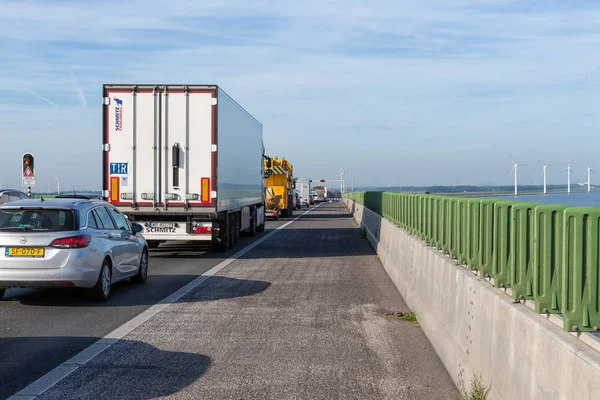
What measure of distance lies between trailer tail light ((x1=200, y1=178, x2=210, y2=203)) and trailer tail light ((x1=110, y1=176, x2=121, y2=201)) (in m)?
1.98

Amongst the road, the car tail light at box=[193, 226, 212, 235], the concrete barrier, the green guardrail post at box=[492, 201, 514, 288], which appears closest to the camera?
the concrete barrier

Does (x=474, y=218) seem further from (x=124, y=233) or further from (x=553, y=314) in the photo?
(x=124, y=233)

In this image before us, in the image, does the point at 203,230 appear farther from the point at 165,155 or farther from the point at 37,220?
the point at 37,220

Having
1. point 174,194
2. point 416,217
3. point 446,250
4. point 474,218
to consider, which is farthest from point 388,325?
point 174,194

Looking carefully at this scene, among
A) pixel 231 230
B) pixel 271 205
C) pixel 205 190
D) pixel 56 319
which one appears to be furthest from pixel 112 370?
pixel 271 205

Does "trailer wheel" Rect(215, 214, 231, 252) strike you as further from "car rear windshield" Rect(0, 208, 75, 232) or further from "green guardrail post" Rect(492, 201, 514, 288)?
"green guardrail post" Rect(492, 201, 514, 288)

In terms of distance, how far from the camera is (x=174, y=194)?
17.9 m

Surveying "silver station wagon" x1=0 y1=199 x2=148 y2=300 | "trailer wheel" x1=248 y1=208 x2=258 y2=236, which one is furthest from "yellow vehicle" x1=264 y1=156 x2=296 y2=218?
"silver station wagon" x1=0 y1=199 x2=148 y2=300

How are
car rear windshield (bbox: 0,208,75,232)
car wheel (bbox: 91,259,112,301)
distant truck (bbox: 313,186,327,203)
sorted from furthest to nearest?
distant truck (bbox: 313,186,327,203) < car wheel (bbox: 91,259,112,301) < car rear windshield (bbox: 0,208,75,232)

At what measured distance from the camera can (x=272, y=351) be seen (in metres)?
7.97

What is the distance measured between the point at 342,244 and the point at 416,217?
34.3 ft

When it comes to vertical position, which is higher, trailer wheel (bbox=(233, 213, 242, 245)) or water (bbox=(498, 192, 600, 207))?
water (bbox=(498, 192, 600, 207))

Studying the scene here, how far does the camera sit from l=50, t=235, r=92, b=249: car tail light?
10.5 m

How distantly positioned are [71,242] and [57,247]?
0.20m
